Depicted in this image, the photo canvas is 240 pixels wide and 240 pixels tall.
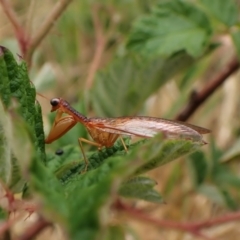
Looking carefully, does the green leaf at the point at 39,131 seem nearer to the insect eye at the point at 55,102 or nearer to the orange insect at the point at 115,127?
the orange insect at the point at 115,127

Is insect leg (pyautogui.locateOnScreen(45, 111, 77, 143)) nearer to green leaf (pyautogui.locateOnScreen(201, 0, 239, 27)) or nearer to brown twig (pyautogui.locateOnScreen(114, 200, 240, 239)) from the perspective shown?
brown twig (pyautogui.locateOnScreen(114, 200, 240, 239))

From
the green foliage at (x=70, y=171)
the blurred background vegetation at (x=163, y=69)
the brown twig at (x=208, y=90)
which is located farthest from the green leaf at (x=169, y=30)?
the green foliage at (x=70, y=171)

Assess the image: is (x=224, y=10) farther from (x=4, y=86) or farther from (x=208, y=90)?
(x=4, y=86)

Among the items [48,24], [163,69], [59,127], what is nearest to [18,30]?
[48,24]

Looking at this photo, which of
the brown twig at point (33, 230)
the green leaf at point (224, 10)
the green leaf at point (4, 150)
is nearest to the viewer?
the green leaf at point (4, 150)

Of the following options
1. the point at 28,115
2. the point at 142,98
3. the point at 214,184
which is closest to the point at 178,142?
the point at 28,115

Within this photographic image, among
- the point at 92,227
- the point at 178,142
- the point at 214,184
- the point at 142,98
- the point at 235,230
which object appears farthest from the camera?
the point at 235,230

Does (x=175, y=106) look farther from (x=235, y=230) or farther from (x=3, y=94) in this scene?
(x=3, y=94)
